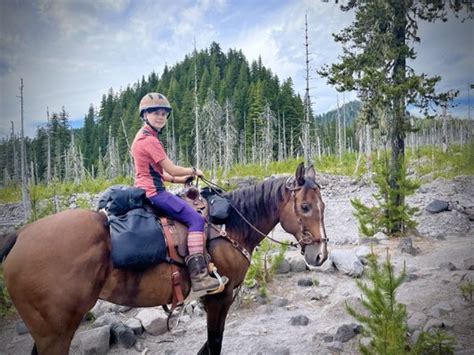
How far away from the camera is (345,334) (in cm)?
432

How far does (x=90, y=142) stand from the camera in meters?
66.2

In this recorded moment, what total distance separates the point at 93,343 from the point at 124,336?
17.1 inches

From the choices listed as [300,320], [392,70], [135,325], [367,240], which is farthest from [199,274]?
[392,70]

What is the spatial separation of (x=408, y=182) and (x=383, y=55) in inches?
148

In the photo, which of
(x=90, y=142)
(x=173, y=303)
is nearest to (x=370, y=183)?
(x=173, y=303)

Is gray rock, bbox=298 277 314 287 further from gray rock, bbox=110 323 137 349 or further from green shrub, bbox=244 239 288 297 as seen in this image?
gray rock, bbox=110 323 137 349

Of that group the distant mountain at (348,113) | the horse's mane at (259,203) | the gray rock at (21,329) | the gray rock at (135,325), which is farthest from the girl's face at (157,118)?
the distant mountain at (348,113)

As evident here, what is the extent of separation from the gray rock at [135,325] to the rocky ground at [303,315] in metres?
0.01

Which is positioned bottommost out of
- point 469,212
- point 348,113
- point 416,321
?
point 416,321

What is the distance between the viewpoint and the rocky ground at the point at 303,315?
14.3 ft

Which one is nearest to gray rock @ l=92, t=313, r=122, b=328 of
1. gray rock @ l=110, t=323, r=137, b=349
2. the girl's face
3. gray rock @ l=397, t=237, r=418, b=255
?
gray rock @ l=110, t=323, r=137, b=349

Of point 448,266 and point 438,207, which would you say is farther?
point 438,207

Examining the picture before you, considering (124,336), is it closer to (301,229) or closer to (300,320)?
(300,320)

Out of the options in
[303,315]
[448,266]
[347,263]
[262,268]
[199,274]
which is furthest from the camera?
[347,263]
